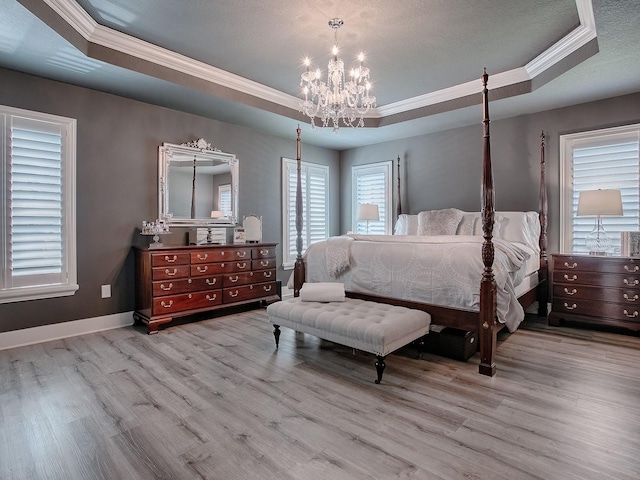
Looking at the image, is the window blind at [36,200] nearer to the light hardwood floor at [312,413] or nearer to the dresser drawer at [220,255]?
the light hardwood floor at [312,413]

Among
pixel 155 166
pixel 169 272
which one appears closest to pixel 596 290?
pixel 169 272

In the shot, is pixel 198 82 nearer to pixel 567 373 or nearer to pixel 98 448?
pixel 98 448

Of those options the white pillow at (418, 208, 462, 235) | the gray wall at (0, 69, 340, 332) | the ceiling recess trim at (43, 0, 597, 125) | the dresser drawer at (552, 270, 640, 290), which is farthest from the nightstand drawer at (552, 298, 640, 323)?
the gray wall at (0, 69, 340, 332)

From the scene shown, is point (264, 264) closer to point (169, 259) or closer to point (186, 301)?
point (186, 301)

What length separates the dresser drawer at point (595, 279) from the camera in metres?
3.42

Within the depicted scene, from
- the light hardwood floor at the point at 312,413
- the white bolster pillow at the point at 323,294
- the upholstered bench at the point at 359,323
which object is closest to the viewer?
the light hardwood floor at the point at 312,413

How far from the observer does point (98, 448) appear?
5.78 feet

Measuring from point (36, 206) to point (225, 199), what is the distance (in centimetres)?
210

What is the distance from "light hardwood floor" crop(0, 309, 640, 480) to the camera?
1623mm

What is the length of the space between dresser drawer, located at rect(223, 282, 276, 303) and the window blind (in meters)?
1.75

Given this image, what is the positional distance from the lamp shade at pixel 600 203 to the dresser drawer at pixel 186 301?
4.23 m

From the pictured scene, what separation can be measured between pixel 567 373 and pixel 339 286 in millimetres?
1859

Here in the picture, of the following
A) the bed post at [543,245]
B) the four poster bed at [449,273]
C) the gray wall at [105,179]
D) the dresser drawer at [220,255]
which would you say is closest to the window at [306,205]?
the dresser drawer at [220,255]

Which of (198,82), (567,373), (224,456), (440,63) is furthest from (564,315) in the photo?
(198,82)
